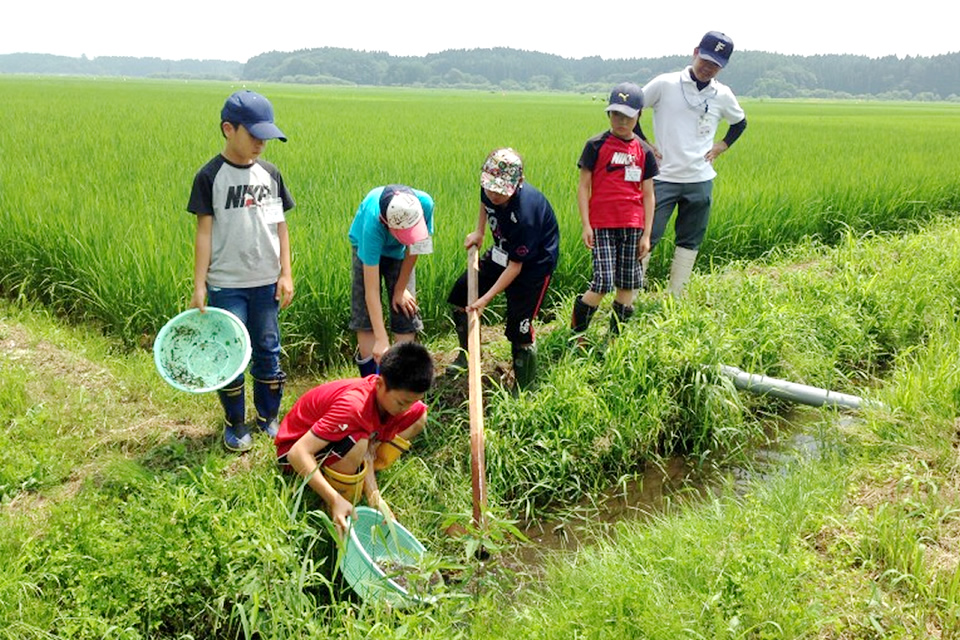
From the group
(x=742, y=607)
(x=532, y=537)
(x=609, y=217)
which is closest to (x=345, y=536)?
(x=532, y=537)

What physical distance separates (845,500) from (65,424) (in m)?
3.19

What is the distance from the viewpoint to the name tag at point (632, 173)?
156 inches

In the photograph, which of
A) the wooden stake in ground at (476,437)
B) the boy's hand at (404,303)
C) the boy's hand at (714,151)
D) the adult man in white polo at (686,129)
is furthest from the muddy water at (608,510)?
the boy's hand at (714,151)

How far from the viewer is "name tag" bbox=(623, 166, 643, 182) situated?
13.0 feet

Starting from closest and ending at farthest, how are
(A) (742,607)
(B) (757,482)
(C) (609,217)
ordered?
(A) (742,607) → (B) (757,482) → (C) (609,217)

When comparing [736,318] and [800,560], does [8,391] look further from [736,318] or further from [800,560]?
[736,318]

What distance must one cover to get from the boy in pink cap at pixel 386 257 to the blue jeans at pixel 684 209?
1843 mm

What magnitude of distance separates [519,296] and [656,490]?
42.5 inches

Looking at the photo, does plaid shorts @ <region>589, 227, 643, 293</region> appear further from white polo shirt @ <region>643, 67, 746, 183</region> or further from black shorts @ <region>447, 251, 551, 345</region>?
white polo shirt @ <region>643, 67, 746, 183</region>

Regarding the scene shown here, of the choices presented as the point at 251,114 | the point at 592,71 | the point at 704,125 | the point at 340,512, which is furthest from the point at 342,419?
the point at 592,71

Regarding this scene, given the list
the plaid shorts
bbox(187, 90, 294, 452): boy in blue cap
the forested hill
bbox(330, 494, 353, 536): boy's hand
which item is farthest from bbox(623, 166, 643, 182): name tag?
the forested hill

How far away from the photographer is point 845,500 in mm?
2752

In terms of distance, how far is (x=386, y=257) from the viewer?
3.37m

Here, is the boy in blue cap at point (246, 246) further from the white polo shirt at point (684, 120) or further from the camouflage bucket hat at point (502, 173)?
the white polo shirt at point (684, 120)
